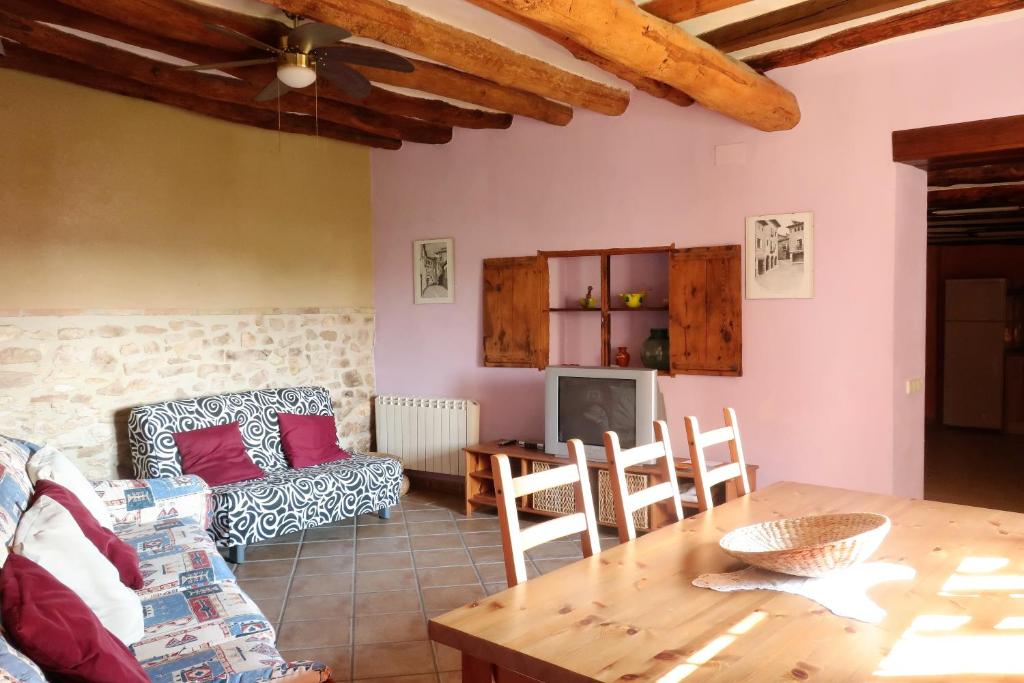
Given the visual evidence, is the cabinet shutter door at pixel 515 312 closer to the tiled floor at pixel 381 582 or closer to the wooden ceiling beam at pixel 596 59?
the tiled floor at pixel 381 582

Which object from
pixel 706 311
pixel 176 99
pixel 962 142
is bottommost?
pixel 706 311

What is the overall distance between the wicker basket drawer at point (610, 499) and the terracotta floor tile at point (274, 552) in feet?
5.70

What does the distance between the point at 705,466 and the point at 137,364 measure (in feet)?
11.5

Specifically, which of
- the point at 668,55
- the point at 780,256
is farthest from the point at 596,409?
the point at 668,55

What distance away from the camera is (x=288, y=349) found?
18.5ft

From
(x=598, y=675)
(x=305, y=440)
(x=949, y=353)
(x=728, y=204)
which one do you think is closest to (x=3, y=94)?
(x=305, y=440)

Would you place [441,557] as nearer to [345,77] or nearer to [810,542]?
[345,77]

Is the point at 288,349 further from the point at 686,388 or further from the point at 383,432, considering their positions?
the point at 686,388

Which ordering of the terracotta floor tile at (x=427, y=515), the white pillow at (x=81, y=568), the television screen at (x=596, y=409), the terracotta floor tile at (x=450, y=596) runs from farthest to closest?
the terracotta floor tile at (x=427, y=515) → the television screen at (x=596, y=409) → the terracotta floor tile at (x=450, y=596) → the white pillow at (x=81, y=568)

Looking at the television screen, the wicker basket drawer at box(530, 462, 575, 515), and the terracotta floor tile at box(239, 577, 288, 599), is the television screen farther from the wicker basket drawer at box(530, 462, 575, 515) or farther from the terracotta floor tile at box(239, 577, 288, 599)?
the terracotta floor tile at box(239, 577, 288, 599)

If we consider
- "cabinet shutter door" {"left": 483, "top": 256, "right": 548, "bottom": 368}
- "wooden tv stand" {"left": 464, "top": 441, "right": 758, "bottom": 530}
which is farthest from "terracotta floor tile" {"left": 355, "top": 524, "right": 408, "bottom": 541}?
"cabinet shutter door" {"left": 483, "top": 256, "right": 548, "bottom": 368}

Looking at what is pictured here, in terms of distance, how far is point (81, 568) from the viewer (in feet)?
7.21

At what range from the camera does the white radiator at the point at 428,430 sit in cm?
568

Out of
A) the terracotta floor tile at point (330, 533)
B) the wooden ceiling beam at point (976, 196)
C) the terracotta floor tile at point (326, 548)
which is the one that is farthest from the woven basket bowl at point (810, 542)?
the wooden ceiling beam at point (976, 196)
